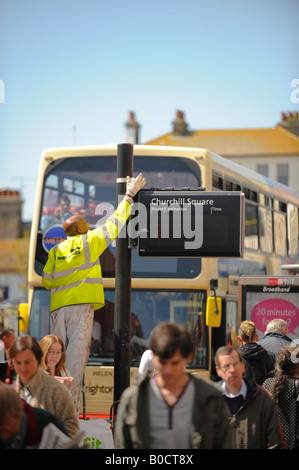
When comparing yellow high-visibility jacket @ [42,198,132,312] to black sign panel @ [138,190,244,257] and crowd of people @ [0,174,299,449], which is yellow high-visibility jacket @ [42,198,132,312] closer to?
crowd of people @ [0,174,299,449]

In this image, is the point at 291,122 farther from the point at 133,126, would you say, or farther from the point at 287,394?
the point at 287,394

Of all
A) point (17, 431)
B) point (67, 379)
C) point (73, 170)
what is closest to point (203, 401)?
point (17, 431)

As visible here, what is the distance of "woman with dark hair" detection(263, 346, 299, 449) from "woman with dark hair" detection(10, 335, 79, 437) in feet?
6.26

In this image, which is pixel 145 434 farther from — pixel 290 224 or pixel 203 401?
pixel 290 224

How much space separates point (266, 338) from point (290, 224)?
8.39m

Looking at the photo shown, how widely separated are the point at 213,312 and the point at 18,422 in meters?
8.04

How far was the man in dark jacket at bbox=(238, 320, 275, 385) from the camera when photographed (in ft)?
30.5

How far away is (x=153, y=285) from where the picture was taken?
13375 mm

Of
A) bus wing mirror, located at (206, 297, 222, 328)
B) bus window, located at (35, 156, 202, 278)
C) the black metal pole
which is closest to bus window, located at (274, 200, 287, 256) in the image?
bus window, located at (35, 156, 202, 278)

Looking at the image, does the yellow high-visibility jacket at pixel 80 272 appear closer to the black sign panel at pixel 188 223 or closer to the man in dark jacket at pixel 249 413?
the black sign panel at pixel 188 223

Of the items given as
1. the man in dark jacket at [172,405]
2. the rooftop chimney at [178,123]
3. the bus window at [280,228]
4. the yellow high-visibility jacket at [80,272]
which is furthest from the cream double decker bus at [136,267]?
the rooftop chimney at [178,123]

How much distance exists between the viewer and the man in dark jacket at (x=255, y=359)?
9.28 m

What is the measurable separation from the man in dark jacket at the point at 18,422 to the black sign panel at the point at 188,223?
3.38 meters

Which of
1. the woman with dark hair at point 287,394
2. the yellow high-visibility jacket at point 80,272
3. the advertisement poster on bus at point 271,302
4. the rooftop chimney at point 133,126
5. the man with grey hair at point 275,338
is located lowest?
the woman with dark hair at point 287,394
